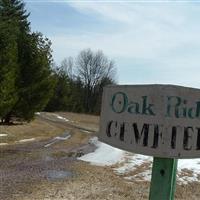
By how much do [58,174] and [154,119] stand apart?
34.5 ft

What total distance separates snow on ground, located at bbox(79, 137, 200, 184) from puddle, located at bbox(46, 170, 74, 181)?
5.05 feet

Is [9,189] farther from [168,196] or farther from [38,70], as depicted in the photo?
[38,70]

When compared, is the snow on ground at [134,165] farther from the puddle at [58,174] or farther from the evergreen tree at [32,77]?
the evergreen tree at [32,77]

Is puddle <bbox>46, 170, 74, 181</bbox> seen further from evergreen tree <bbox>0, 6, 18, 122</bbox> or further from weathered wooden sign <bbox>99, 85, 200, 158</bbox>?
evergreen tree <bbox>0, 6, 18, 122</bbox>

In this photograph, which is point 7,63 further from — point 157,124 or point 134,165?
point 157,124

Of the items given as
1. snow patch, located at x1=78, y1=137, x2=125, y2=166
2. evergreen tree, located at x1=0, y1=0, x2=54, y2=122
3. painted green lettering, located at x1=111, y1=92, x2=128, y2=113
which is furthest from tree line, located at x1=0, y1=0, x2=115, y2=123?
painted green lettering, located at x1=111, y1=92, x2=128, y2=113

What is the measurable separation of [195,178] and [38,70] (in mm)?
26073

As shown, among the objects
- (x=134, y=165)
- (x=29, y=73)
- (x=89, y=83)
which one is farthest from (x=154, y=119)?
(x=89, y=83)

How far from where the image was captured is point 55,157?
18688mm

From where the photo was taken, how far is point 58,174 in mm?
13648

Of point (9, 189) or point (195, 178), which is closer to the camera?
point (9, 189)

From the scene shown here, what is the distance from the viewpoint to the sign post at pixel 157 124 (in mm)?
3365

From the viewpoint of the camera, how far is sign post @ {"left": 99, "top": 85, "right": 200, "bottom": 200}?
11.0ft

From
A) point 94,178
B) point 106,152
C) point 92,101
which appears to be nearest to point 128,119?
point 94,178
